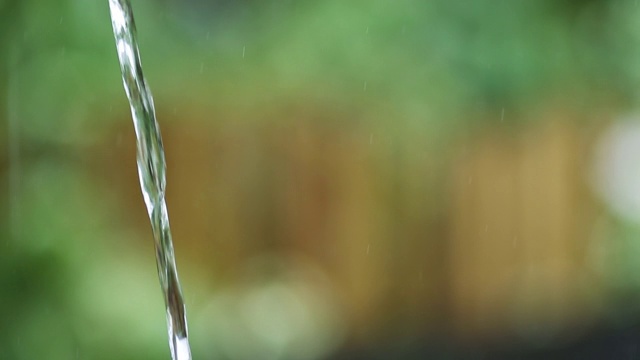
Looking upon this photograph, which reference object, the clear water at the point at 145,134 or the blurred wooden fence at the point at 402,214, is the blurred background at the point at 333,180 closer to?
the blurred wooden fence at the point at 402,214

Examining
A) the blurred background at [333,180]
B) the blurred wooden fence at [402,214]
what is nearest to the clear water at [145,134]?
the blurred background at [333,180]

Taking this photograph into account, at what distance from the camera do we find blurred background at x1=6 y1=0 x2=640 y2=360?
131 cm

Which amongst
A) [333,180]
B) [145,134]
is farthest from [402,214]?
[145,134]

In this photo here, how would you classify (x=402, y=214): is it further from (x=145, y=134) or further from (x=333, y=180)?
(x=145, y=134)

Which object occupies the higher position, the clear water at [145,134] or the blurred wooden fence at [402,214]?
the clear water at [145,134]

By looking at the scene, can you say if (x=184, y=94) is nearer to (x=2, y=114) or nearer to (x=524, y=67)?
(x=2, y=114)

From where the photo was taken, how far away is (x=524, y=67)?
1.42 m

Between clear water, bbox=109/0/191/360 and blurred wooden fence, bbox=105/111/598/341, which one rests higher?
clear water, bbox=109/0/191/360

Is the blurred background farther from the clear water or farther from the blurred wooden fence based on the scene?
the clear water

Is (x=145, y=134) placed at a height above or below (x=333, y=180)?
above

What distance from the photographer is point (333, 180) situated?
163cm

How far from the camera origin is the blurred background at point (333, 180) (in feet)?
4.30

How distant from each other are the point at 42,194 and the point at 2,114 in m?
0.14

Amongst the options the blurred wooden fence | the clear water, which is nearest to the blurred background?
the blurred wooden fence
